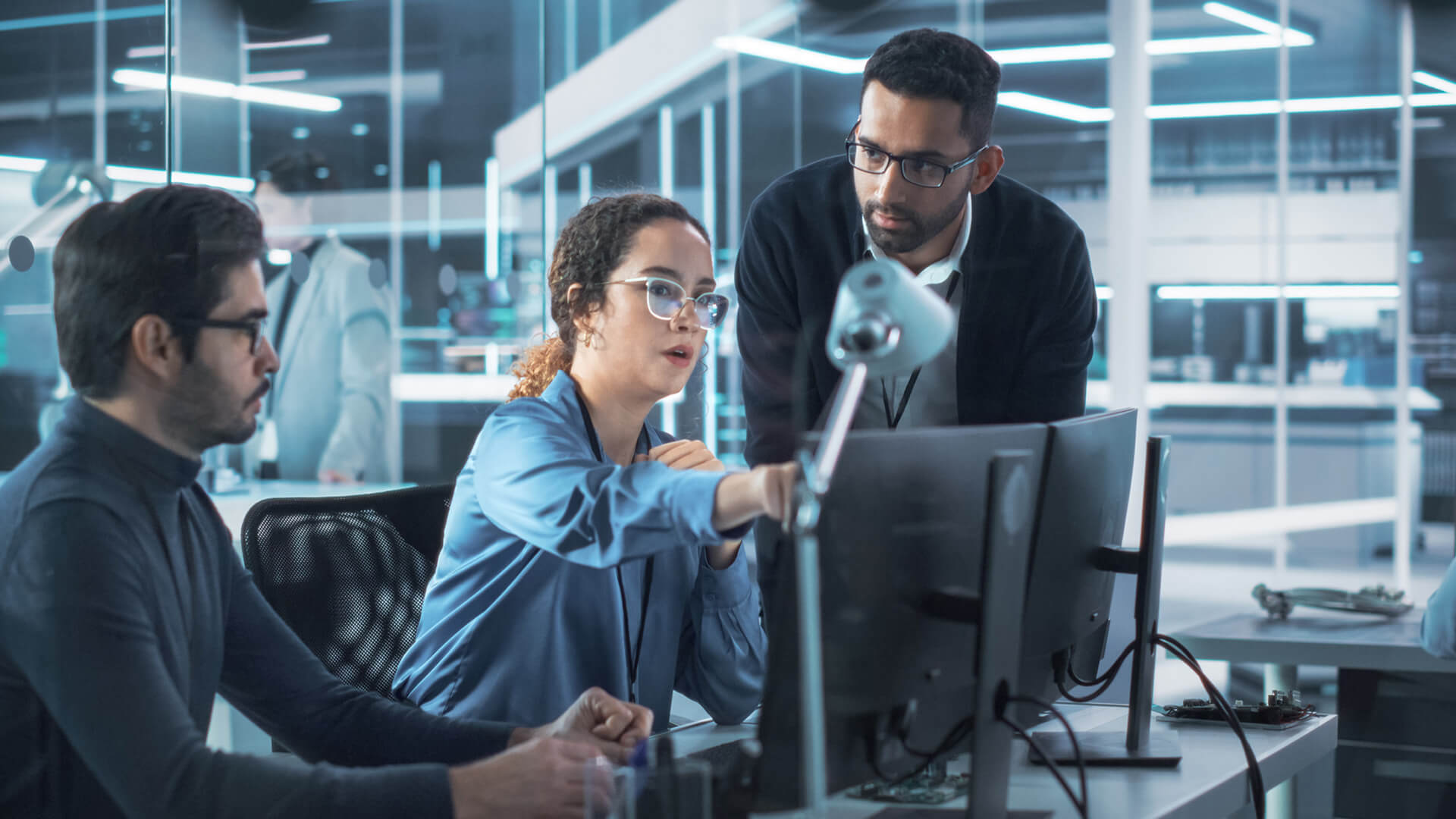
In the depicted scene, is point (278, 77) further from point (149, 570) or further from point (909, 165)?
point (149, 570)

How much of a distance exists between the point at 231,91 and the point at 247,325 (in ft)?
10.1

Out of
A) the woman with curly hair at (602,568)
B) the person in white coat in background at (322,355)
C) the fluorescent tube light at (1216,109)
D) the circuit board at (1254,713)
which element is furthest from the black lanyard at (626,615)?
the fluorescent tube light at (1216,109)

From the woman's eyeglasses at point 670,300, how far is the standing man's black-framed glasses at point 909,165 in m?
0.28

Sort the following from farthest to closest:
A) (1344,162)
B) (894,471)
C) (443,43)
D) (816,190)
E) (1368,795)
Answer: (1344,162) → (443,43) → (1368,795) → (816,190) → (894,471)

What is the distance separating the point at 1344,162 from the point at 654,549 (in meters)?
6.80

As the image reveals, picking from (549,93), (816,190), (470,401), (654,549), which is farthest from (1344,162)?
(654,549)

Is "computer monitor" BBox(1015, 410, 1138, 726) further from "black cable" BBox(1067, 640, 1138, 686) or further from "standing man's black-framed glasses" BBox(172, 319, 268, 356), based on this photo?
"standing man's black-framed glasses" BBox(172, 319, 268, 356)

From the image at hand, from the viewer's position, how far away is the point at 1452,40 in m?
5.47

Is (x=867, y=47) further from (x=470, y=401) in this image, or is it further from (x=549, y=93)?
(x=470, y=401)

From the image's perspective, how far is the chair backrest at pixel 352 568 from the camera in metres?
1.62

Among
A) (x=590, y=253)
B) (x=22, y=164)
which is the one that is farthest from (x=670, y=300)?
(x=22, y=164)

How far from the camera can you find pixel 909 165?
5.07ft

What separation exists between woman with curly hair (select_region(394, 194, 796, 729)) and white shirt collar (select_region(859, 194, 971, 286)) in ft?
1.21

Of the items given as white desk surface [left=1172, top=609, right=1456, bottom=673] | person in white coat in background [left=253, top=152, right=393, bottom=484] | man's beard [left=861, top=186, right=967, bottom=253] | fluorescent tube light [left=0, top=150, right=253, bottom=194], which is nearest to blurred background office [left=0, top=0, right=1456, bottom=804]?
person in white coat in background [left=253, top=152, right=393, bottom=484]
